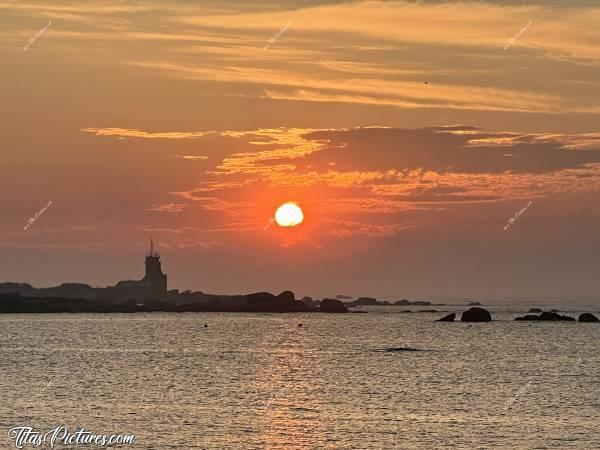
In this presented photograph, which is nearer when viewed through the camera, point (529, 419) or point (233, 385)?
point (529, 419)

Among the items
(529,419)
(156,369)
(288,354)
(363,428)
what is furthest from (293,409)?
(288,354)

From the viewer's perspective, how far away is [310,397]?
89.1 m

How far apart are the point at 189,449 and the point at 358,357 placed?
81.5 metres

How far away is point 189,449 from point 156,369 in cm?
5783

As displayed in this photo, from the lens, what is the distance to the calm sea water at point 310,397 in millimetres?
66438

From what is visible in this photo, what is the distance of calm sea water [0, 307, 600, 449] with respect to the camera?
6644 centimetres

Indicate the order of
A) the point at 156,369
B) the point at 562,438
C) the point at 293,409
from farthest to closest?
the point at 156,369
the point at 293,409
the point at 562,438

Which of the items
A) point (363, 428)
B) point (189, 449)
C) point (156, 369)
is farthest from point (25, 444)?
point (156, 369)

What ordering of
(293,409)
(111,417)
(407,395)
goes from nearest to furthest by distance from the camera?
1. (111,417)
2. (293,409)
3. (407,395)

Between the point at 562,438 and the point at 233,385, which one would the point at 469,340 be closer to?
the point at 233,385

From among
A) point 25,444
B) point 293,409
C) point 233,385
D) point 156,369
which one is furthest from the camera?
point 156,369

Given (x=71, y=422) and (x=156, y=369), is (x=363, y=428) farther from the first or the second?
(x=156, y=369)

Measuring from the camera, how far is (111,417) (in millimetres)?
73125

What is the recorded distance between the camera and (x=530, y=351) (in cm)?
16038
